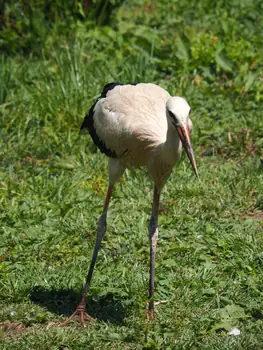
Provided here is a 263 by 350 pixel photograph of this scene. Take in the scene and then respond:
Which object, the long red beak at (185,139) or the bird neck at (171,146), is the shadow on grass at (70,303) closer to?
the bird neck at (171,146)

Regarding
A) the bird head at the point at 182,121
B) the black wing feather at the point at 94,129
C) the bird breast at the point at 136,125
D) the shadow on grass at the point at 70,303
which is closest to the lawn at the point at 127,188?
the shadow on grass at the point at 70,303

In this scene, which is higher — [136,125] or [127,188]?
[136,125]

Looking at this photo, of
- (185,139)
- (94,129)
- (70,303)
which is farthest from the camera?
(94,129)

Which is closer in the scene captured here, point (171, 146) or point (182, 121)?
point (182, 121)

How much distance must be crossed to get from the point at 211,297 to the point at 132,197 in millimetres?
1570

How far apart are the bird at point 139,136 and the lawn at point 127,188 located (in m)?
0.29

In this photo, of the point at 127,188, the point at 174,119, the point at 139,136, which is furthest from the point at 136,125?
the point at 127,188

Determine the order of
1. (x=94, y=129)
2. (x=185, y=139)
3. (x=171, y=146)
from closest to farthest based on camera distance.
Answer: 1. (x=185, y=139)
2. (x=171, y=146)
3. (x=94, y=129)

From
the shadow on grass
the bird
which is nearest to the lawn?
the shadow on grass

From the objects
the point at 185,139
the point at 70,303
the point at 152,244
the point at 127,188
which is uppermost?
the point at 185,139

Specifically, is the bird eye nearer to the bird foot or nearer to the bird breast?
the bird breast

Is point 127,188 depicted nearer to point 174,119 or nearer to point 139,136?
point 139,136

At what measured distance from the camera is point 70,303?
519 cm

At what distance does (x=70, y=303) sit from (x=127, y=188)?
1.56 m
